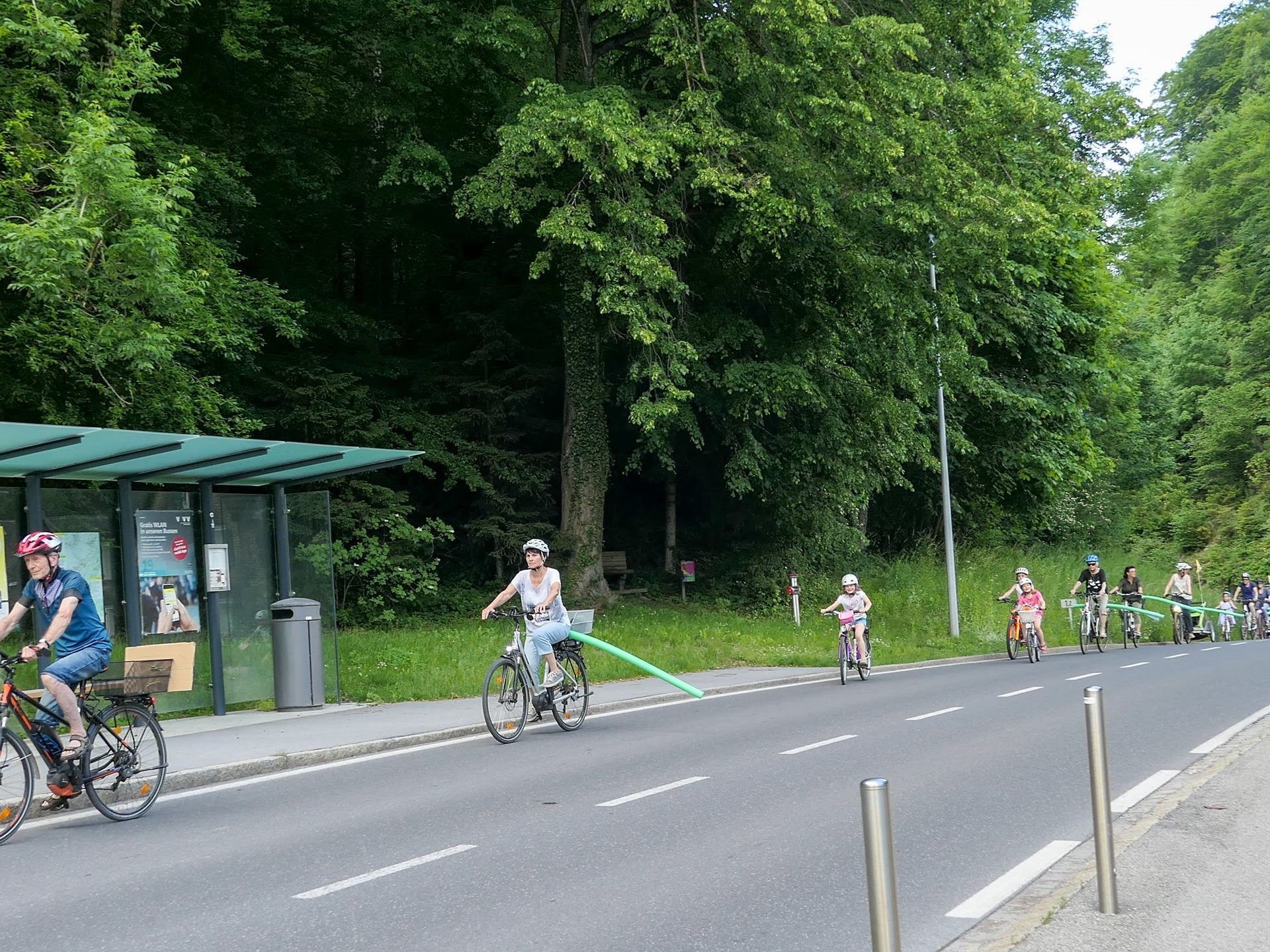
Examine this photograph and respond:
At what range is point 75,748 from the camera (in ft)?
30.2

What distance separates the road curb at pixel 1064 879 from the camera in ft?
18.2

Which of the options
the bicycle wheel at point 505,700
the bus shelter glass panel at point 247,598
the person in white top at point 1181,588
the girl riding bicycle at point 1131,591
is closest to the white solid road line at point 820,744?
the bicycle wheel at point 505,700

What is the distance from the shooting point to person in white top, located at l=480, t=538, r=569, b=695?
525 inches

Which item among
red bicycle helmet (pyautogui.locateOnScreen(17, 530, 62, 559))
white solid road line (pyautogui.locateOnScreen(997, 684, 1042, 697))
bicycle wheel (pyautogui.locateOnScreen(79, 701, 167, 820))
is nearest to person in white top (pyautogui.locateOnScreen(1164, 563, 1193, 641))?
white solid road line (pyautogui.locateOnScreen(997, 684, 1042, 697))

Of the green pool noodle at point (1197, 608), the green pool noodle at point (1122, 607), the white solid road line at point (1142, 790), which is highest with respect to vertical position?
the white solid road line at point (1142, 790)

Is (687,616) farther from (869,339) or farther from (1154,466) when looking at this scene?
(1154,466)

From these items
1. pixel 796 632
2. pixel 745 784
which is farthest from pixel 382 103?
pixel 745 784

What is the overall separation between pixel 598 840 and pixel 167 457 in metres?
7.82

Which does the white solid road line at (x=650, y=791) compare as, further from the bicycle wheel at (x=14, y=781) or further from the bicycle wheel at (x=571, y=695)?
the bicycle wheel at (x=14, y=781)

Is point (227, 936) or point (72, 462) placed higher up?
point (72, 462)

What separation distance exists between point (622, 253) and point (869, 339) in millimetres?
8655

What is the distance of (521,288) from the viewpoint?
3055cm

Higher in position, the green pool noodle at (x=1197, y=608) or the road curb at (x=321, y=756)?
the road curb at (x=321, y=756)

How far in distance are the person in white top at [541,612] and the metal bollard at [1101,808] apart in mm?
8035
